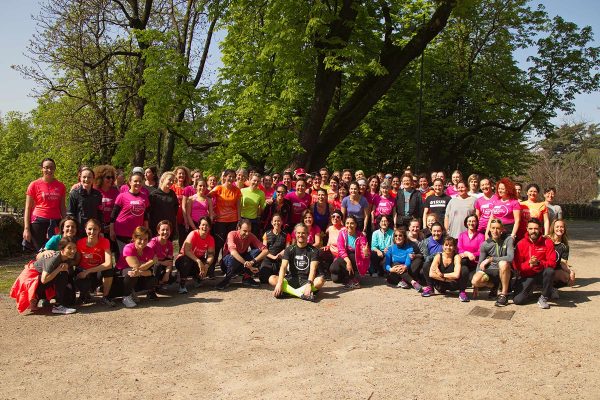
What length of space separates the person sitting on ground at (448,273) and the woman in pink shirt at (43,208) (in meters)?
5.39

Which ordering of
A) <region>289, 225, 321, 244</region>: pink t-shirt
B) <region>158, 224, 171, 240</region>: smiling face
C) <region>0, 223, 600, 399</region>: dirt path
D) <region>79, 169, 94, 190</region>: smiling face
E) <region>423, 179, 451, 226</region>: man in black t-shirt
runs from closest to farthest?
<region>0, 223, 600, 399</region>: dirt path → <region>79, 169, 94, 190</region>: smiling face → <region>158, 224, 171, 240</region>: smiling face → <region>289, 225, 321, 244</region>: pink t-shirt → <region>423, 179, 451, 226</region>: man in black t-shirt

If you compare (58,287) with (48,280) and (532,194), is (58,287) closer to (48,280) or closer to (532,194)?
(48,280)

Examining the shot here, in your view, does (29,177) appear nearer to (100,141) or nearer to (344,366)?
(100,141)

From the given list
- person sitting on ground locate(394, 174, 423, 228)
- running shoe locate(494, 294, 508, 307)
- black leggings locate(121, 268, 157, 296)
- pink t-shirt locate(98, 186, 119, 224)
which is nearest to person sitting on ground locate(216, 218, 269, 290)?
Result: black leggings locate(121, 268, 157, 296)

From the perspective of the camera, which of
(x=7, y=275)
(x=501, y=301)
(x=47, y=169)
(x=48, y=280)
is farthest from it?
(x=7, y=275)

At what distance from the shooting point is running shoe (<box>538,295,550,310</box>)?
6461mm

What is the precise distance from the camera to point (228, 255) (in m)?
7.68

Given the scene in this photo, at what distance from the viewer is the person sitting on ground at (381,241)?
8133 millimetres

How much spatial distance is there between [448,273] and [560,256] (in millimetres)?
1612

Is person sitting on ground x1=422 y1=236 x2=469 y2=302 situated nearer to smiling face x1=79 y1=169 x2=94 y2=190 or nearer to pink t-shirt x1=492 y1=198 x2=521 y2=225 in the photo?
pink t-shirt x1=492 y1=198 x2=521 y2=225

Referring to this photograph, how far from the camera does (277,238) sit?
7.93 meters

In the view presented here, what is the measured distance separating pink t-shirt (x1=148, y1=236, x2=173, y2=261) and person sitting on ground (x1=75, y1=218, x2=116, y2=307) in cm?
62

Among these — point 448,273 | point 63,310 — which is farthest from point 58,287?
point 448,273

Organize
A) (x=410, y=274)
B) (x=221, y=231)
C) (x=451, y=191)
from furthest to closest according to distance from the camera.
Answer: (x=451, y=191) → (x=221, y=231) → (x=410, y=274)
